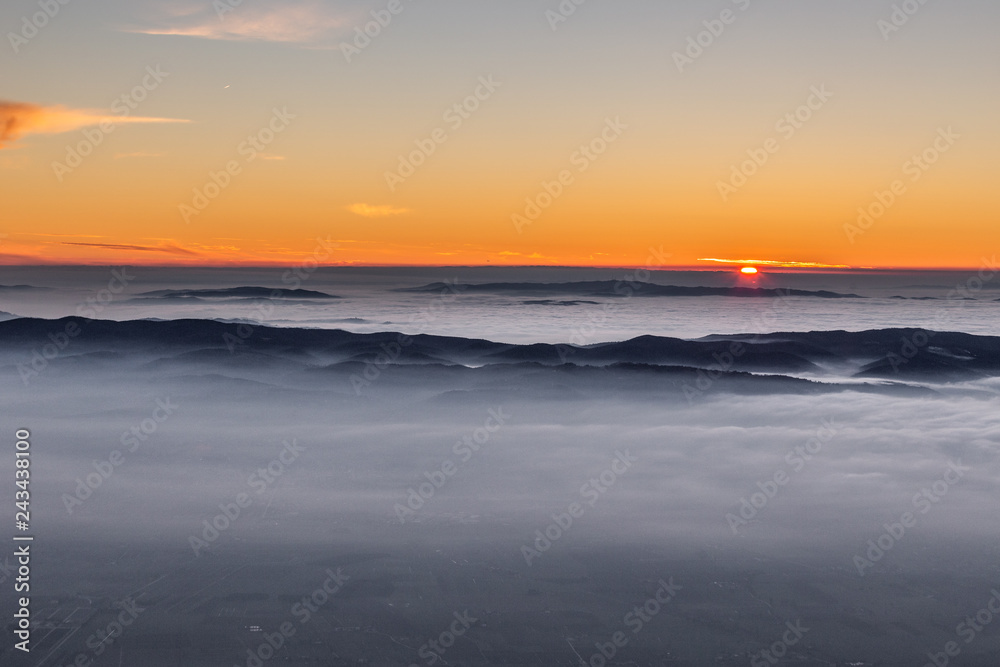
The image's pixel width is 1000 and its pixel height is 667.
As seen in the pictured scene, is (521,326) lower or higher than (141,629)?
lower

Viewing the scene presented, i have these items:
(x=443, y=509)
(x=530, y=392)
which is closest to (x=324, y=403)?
(x=530, y=392)

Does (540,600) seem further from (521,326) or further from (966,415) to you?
(521,326)

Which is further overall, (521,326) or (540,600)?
(521,326)

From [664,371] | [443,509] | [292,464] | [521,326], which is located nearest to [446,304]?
[521,326]

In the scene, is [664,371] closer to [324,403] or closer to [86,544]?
[324,403]

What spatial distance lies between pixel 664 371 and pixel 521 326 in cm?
1709

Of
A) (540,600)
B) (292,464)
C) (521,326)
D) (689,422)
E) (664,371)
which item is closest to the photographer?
(540,600)

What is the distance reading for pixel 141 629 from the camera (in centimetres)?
791

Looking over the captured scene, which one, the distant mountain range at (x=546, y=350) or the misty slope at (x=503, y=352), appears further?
the distant mountain range at (x=546, y=350)

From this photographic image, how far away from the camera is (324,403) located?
2692 centimetres

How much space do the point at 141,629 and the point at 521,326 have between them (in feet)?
134

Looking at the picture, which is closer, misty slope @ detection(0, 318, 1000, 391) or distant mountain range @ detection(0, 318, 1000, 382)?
misty slope @ detection(0, 318, 1000, 391)

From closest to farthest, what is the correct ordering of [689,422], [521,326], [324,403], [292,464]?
[292,464]
[689,422]
[324,403]
[521,326]

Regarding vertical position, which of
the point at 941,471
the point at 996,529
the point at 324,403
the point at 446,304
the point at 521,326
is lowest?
the point at 446,304
